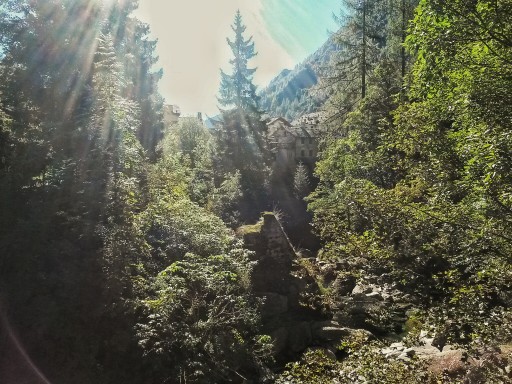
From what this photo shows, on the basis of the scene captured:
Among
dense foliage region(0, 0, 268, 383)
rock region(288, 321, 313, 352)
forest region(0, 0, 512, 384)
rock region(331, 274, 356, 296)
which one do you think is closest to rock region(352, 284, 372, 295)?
forest region(0, 0, 512, 384)

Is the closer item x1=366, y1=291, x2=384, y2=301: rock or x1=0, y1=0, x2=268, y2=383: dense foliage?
x1=0, y1=0, x2=268, y2=383: dense foliage

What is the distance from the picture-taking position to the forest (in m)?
6.75

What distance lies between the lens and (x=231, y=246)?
51.5 feet

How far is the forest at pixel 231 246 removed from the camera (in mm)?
6754

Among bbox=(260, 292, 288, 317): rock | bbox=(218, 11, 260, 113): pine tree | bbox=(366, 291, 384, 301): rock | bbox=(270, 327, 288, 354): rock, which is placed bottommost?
bbox=(366, 291, 384, 301): rock

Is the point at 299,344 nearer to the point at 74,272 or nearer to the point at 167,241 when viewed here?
the point at 167,241

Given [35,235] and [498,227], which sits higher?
[35,235]

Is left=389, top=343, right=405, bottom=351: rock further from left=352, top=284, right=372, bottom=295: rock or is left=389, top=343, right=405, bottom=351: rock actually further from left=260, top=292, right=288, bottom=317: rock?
left=352, top=284, right=372, bottom=295: rock

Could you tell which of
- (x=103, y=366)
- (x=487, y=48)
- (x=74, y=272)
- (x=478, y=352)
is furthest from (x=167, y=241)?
(x=487, y=48)

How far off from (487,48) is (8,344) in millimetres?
12758

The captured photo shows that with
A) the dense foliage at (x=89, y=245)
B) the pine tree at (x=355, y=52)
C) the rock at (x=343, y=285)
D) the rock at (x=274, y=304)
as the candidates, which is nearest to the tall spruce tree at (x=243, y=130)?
the pine tree at (x=355, y=52)

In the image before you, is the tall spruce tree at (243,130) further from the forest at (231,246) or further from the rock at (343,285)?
the forest at (231,246)

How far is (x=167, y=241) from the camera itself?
13.9 metres

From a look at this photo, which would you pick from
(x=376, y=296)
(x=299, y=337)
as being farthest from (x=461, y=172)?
(x=376, y=296)
